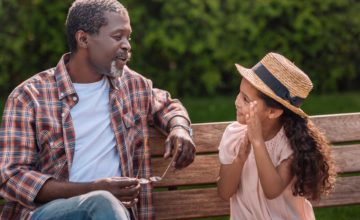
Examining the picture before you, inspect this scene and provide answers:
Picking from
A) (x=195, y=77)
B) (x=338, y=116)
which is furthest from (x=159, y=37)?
(x=338, y=116)

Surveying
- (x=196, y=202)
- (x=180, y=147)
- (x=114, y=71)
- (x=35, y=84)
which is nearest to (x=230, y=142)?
(x=180, y=147)

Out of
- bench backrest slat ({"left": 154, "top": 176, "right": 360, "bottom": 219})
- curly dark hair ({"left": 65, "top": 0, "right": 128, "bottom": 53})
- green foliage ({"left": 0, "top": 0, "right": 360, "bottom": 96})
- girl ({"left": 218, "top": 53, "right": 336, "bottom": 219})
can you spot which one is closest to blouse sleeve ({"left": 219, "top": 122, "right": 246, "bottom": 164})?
girl ({"left": 218, "top": 53, "right": 336, "bottom": 219})

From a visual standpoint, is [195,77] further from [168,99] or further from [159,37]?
[168,99]

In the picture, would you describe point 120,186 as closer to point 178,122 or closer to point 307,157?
point 178,122

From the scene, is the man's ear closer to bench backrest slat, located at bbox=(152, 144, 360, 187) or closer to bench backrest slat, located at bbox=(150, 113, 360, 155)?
bench backrest slat, located at bbox=(150, 113, 360, 155)

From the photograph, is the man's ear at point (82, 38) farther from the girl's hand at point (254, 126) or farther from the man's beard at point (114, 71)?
the girl's hand at point (254, 126)

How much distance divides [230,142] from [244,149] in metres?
0.10

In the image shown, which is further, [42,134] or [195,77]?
[195,77]

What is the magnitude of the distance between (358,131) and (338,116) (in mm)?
151

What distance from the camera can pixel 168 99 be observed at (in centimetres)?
440

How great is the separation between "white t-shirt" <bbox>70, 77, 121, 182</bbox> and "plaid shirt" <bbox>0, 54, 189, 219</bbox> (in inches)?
1.3

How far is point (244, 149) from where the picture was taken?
164 inches

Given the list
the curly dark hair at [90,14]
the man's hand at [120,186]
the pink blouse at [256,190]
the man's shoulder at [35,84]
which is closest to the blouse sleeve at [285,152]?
the pink blouse at [256,190]

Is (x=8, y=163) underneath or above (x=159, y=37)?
above
